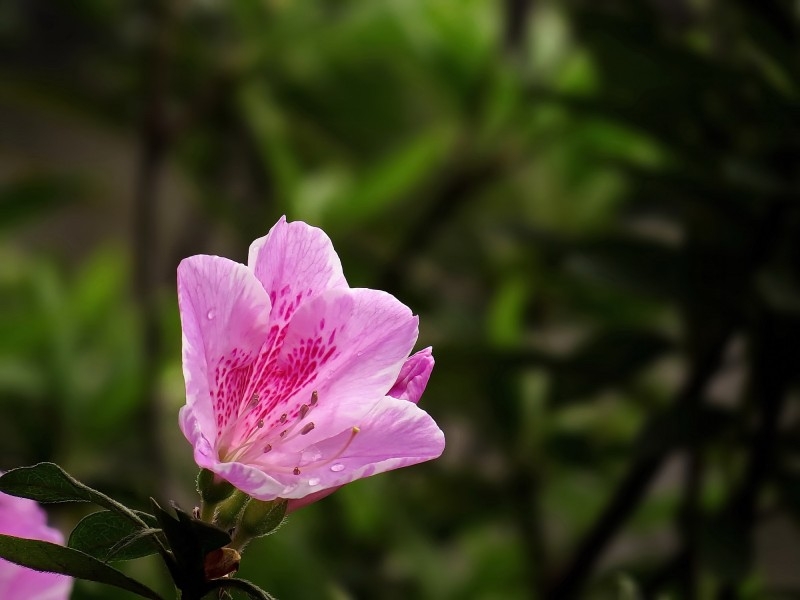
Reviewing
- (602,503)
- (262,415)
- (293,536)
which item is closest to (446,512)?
(602,503)

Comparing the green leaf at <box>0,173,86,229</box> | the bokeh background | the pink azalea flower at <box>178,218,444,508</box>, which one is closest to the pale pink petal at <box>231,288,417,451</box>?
the pink azalea flower at <box>178,218,444,508</box>

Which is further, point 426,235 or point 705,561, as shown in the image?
point 426,235

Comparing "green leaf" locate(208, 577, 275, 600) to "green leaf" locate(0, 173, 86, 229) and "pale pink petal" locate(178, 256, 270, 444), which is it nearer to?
"pale pink petal" locate(178, 256, 270, 444)

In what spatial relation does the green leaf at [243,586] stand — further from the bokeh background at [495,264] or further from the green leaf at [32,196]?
the green leaf at [32,196]

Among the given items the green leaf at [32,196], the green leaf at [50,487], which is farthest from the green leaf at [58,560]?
the green leaf at [32,196]

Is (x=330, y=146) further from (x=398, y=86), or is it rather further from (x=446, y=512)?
(x=446, y=512)

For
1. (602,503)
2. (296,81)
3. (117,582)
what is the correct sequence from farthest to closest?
(296,81), (602,503), (117,582)
